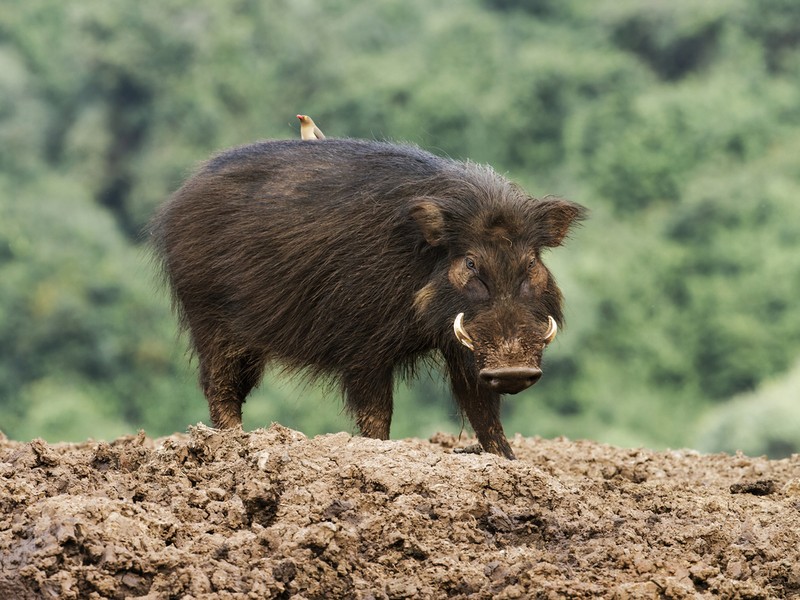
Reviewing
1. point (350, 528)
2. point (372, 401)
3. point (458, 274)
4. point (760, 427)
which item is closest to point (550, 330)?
point (458, 274)

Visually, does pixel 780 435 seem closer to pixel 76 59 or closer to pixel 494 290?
pixel 494 290

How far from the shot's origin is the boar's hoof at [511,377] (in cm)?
624

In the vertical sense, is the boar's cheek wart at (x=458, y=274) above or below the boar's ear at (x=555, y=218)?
below

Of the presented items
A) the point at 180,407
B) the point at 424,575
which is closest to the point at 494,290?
the point at 424,575

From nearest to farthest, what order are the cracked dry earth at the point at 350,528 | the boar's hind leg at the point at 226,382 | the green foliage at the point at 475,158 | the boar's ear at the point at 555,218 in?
the cracked dry earth at the point at 350,528 → the boar's ear at the point at 555,218 → the boar's hind leg at the point at 226,382 → the green foliage at the point at 475,158

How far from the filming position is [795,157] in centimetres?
3525

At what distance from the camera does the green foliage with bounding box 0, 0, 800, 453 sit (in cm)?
3064

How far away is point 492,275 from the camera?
662 centimetres

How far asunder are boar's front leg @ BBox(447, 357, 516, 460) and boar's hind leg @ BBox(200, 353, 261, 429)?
4.52 feet

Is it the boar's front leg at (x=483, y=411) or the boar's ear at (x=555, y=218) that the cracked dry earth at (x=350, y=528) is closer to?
the boar's front leg at (x=483, y=411)

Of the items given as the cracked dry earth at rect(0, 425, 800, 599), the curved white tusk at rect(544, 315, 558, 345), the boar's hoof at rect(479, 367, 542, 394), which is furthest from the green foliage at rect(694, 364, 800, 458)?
the cracked dry earth at rect(0, 425, 800, 599)

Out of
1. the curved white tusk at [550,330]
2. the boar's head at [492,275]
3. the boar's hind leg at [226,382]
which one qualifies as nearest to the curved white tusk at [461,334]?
the boar's head at [492,275]

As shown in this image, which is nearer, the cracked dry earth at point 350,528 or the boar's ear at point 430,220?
the cracked dry earth at point 350,528

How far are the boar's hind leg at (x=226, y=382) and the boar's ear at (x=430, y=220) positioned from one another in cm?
166
